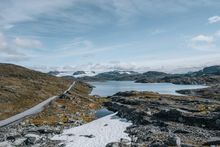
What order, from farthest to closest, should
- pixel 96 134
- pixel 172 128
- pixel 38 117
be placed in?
pixel 38 117, pixel 172 128, pixel 96 134

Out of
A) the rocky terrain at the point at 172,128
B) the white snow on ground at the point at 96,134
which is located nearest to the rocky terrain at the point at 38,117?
the white snow on ground at the point at 96,134

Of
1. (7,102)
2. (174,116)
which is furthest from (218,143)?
(7,102)

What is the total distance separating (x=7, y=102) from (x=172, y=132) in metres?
73.3

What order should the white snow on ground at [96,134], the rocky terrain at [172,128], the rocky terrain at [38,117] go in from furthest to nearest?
the rocky terrain at [38,117] → the white snow on ground at [96,134] → the rocky terrain at [172,128]

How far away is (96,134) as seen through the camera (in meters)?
68.7

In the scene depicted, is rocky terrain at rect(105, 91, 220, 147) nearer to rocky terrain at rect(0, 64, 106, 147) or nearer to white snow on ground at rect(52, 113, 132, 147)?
white snow on ground at rect(52, 113, 132, 147)

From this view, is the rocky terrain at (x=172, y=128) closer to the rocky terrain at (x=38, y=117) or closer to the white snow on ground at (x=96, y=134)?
the white snow on ground at (x=96, y=134)

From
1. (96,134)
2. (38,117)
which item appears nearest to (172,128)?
(96,134)

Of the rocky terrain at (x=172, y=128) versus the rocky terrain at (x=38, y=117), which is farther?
the rocky terrain at (x=38, y=117)

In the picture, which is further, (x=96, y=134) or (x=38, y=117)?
(x=38, y=117)

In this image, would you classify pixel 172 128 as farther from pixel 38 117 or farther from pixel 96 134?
pixel 38 117

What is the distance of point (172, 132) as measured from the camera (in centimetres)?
6712

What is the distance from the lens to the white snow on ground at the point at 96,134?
60362mm

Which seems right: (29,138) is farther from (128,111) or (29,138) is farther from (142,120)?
(128,111)
